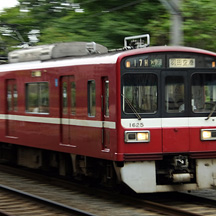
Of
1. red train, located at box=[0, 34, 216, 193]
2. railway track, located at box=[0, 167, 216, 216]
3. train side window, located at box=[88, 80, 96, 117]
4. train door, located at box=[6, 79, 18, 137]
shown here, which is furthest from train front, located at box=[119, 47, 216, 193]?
train door, located at box=[6, 79, 18, 137]

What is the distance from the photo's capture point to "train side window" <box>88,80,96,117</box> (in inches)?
426

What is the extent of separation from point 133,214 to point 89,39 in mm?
11859

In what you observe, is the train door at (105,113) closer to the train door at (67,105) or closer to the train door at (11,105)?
the train door at (67,105)

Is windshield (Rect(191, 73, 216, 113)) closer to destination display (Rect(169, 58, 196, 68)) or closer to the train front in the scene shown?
the train front

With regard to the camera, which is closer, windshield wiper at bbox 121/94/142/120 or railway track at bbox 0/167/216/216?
railway track at bbox 0/167/216/216

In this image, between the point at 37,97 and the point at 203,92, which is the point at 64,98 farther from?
the point at 203,92

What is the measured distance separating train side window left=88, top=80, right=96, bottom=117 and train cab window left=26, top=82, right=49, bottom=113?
5.98 feet

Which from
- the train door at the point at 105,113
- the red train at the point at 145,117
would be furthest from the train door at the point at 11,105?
the train door at the point at 105,113

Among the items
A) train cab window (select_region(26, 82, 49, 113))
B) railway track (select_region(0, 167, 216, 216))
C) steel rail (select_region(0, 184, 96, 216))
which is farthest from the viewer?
train cab window (select_region(26, 82, 49, 113))

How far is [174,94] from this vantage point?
34.0 feet

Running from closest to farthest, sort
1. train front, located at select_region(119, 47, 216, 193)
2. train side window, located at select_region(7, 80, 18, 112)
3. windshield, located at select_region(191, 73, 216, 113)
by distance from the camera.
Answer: train front, located at select_region(119, 47, 216, 193)
windshield, located at select_region(191, 73, 216, 113)
train side window, located at select_region(7, 80, 18, 112)

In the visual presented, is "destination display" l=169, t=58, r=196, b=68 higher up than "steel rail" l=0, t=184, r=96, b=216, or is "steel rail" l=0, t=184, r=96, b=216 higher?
"destination display" l=169, t=58, r=196, b=68

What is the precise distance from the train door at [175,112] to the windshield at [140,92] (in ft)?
0.63

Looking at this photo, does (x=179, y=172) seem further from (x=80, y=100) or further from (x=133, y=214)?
(x=80, y=100)
